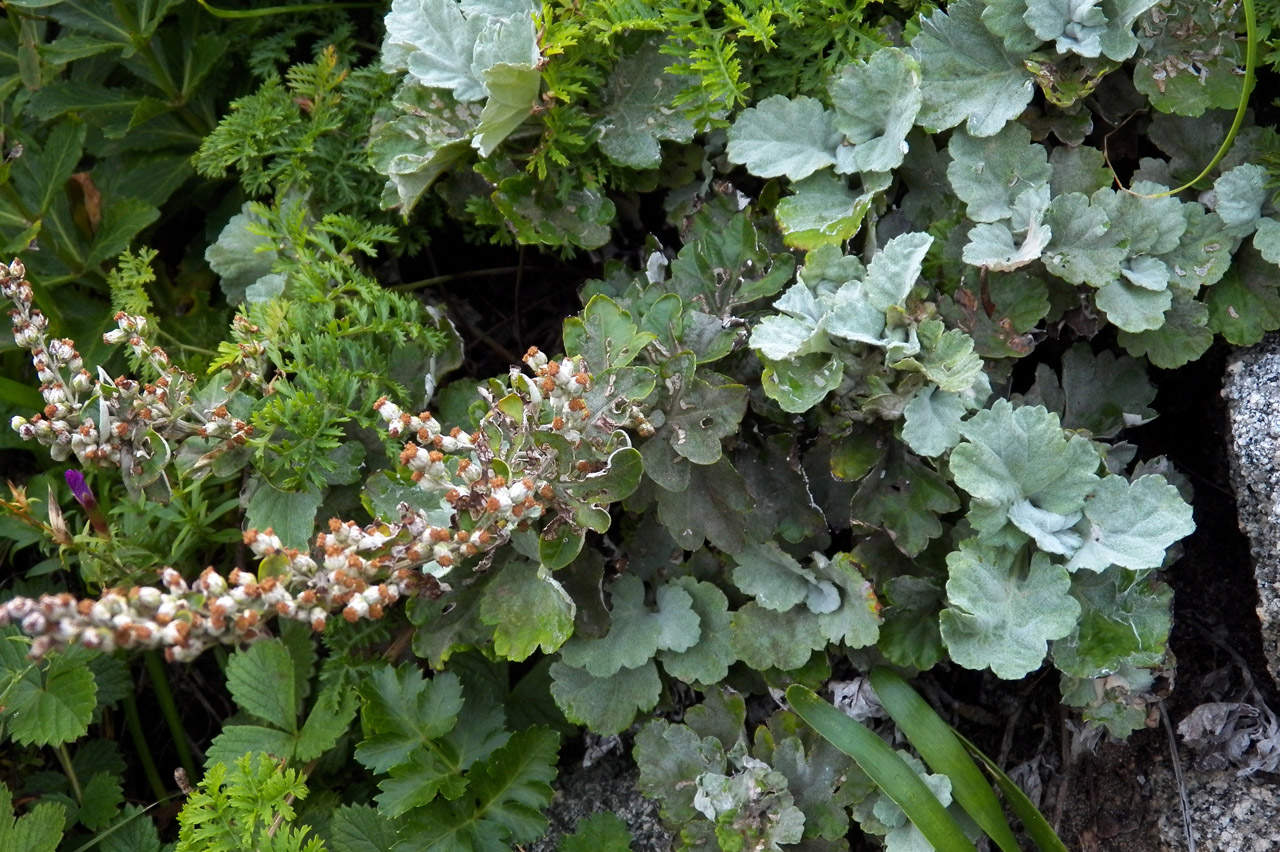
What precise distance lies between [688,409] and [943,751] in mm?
821

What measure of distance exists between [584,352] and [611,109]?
2.16 ft

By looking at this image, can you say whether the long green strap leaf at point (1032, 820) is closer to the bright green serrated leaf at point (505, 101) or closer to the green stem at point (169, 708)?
the bright green serrated leaf at point (505, 101)

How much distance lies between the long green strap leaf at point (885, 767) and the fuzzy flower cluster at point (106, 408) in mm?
1225

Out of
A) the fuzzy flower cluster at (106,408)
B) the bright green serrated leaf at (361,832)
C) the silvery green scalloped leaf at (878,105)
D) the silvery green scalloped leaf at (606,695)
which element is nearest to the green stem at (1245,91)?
the silvery green scalloped leaf at (878,105)

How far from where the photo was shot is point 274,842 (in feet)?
6.13

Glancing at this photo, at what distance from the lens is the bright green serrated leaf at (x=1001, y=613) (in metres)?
1.69

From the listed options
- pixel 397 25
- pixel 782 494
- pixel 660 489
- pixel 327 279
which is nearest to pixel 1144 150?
pixel 782 494

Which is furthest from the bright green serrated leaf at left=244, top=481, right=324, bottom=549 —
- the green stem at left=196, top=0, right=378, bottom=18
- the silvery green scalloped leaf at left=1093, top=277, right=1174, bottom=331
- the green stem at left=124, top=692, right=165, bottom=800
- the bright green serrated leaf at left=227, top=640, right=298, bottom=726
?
the silvery green scalloped leaf at left=1093, top=277, right=1174, bottom=331

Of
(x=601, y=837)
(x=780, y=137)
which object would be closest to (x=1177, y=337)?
(x=780, y=137)

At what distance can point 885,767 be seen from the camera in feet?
5.99

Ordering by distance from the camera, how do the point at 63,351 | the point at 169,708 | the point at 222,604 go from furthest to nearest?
the point at 169,708, the point at 63,351, the point at 222,604

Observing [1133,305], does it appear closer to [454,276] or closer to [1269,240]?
[1269,240]

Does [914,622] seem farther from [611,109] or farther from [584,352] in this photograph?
[611,109]

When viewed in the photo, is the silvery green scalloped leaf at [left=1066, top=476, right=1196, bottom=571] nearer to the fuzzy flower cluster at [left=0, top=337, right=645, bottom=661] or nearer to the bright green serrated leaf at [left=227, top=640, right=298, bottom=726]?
the fuzzy flower cluster at [left=0, top=337, right=645, bottom=661]
